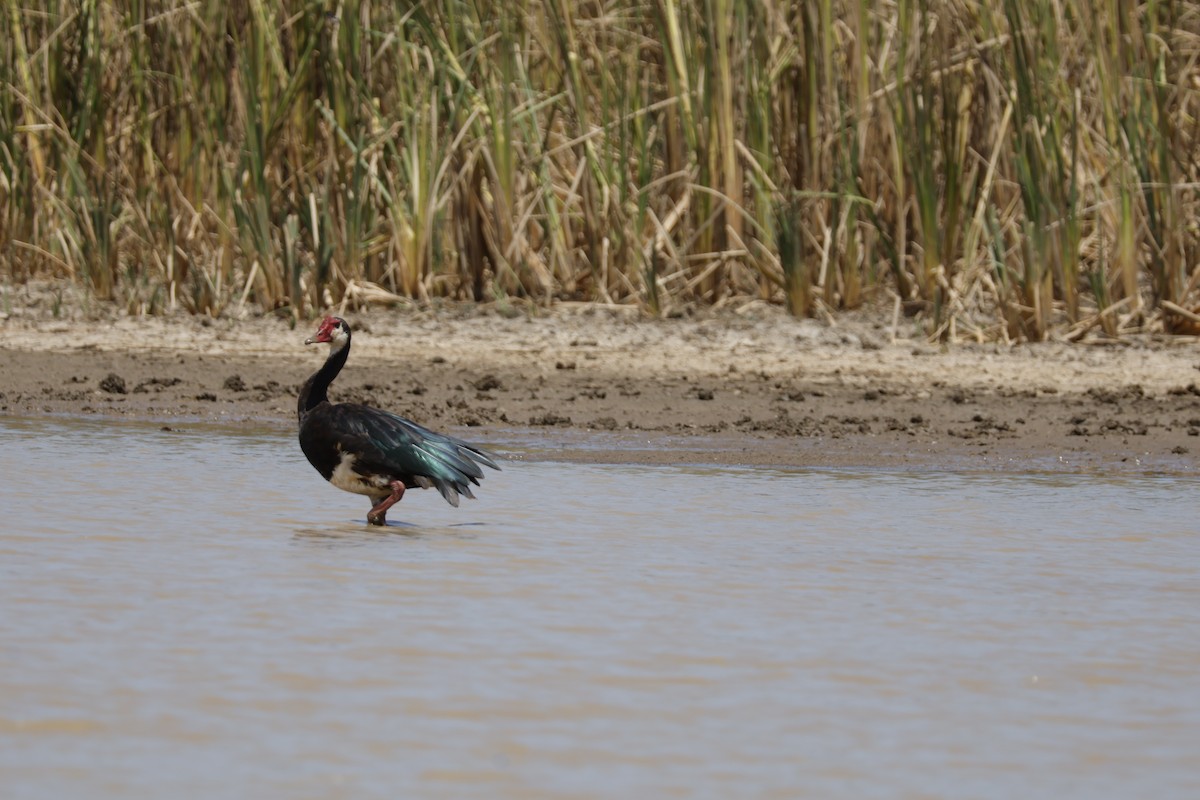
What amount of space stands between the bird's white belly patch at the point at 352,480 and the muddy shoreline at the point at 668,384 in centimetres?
146

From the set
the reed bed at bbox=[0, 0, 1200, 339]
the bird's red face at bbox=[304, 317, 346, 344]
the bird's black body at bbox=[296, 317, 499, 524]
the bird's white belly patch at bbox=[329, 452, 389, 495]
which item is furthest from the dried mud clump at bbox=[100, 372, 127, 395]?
the bird's white belly patch at bbox=[329, 452, 389, 495]

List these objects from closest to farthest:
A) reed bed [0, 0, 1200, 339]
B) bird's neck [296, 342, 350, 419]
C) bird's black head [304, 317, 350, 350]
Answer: bird's neck [296, 342, 350, 419] < bird's black head [304, 317, 350, 350] < reed bed [0, 0, 1200, 339]

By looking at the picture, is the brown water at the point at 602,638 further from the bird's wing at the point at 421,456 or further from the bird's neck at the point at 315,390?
the bird's neck at the point at 315,390

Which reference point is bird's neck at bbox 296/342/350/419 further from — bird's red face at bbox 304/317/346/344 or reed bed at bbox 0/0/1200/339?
reed bed at bbox 0/0/1200/339

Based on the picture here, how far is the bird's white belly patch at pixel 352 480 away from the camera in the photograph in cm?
622

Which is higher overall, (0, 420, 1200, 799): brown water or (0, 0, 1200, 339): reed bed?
(0, 0, 1200, 339): reed bed

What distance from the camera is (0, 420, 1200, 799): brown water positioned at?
3463mm

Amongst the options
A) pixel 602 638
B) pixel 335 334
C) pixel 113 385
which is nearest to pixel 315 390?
pixel 335 334

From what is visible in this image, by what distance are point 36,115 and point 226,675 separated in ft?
26.0

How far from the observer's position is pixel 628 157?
10430 millimetres

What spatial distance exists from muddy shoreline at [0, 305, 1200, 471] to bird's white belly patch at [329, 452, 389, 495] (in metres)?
1.46

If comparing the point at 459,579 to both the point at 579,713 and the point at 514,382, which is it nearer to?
the point at 579,713

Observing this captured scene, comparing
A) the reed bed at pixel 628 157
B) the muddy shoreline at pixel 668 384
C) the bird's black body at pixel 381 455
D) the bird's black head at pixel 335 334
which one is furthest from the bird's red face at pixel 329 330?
the reed bed at pixel 628 157

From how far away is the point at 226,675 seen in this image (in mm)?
4109
